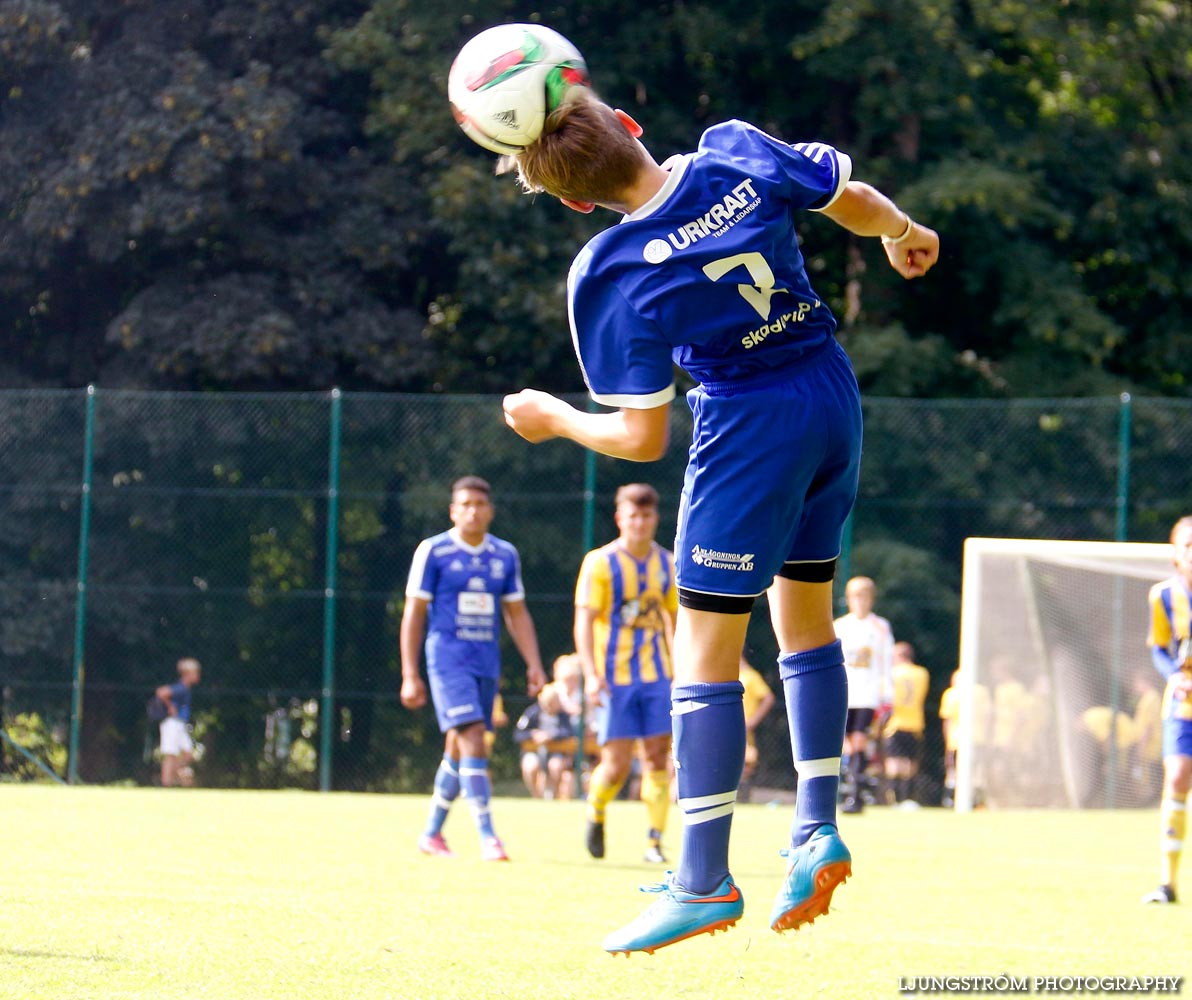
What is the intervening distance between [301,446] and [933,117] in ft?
30.3

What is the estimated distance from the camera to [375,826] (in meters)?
12.3

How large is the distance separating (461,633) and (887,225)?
644 cm

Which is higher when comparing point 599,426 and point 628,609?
point 599,426

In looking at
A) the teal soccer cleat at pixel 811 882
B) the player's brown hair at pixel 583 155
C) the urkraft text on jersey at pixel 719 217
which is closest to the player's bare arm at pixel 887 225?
the urkraft text on jersey at pixel 719 217

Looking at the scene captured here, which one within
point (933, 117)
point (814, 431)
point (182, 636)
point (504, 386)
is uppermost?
point (933, 117)

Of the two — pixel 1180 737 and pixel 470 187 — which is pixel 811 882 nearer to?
pixel 1180 737

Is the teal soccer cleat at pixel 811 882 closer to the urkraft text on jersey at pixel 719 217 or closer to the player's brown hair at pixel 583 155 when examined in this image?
the urkraft text on jersey at pixel 719 217

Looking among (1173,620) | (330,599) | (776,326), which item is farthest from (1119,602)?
(776,326)

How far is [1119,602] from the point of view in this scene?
16922mm

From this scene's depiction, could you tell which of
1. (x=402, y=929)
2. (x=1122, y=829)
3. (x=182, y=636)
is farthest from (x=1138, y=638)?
(x=402, y=929)

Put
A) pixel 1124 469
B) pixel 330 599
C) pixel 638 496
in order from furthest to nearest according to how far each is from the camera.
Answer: pixel 330 599, pixel 1124 469, pixel 638 496

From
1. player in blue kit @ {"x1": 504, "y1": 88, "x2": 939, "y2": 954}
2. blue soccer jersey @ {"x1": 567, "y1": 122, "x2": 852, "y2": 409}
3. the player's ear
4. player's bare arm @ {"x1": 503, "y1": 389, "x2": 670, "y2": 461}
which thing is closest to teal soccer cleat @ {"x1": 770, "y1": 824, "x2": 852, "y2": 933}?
player in blue kit @ {"x1": 504, "y1": 88, "x2": 939, "y2": 954}

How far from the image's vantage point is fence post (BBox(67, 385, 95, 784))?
17.2 m

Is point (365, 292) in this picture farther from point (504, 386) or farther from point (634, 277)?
point (634, 277)
